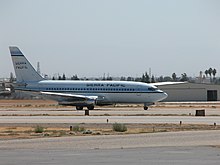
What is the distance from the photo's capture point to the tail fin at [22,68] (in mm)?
78550

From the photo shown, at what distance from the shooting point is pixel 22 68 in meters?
79.9

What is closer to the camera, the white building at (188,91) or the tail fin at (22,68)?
the tail fin at (22,68)

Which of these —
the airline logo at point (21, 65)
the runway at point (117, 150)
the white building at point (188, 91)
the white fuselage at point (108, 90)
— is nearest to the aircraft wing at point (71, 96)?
the white fuselage at point (108, 90)

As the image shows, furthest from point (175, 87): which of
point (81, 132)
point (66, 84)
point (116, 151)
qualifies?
point (116, 151)

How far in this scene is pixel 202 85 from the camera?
118 metres

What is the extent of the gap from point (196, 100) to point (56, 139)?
9102cm

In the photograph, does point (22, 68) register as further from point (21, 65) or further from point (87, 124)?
→ point (87, 124)

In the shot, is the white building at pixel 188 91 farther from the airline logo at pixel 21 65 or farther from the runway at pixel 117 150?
the runway at pixel 117 150

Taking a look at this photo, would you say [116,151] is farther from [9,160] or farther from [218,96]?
[218,96]

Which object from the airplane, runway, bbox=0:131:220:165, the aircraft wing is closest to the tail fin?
the airplane

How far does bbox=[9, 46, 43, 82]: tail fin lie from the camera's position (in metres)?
78.6

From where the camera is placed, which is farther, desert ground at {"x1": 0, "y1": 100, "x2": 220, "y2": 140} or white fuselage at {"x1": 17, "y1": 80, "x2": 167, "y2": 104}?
white fuselage at {"x1": 17, "y1": 80, "x2": 167, "y2": 104}

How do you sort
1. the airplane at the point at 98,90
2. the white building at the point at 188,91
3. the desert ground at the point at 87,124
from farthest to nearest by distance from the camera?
the white building at the point at 188,91, the airplane at the point at 98,90, the desert ground at the point at 87,124

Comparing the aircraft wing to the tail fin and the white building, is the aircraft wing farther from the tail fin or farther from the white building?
the white building
